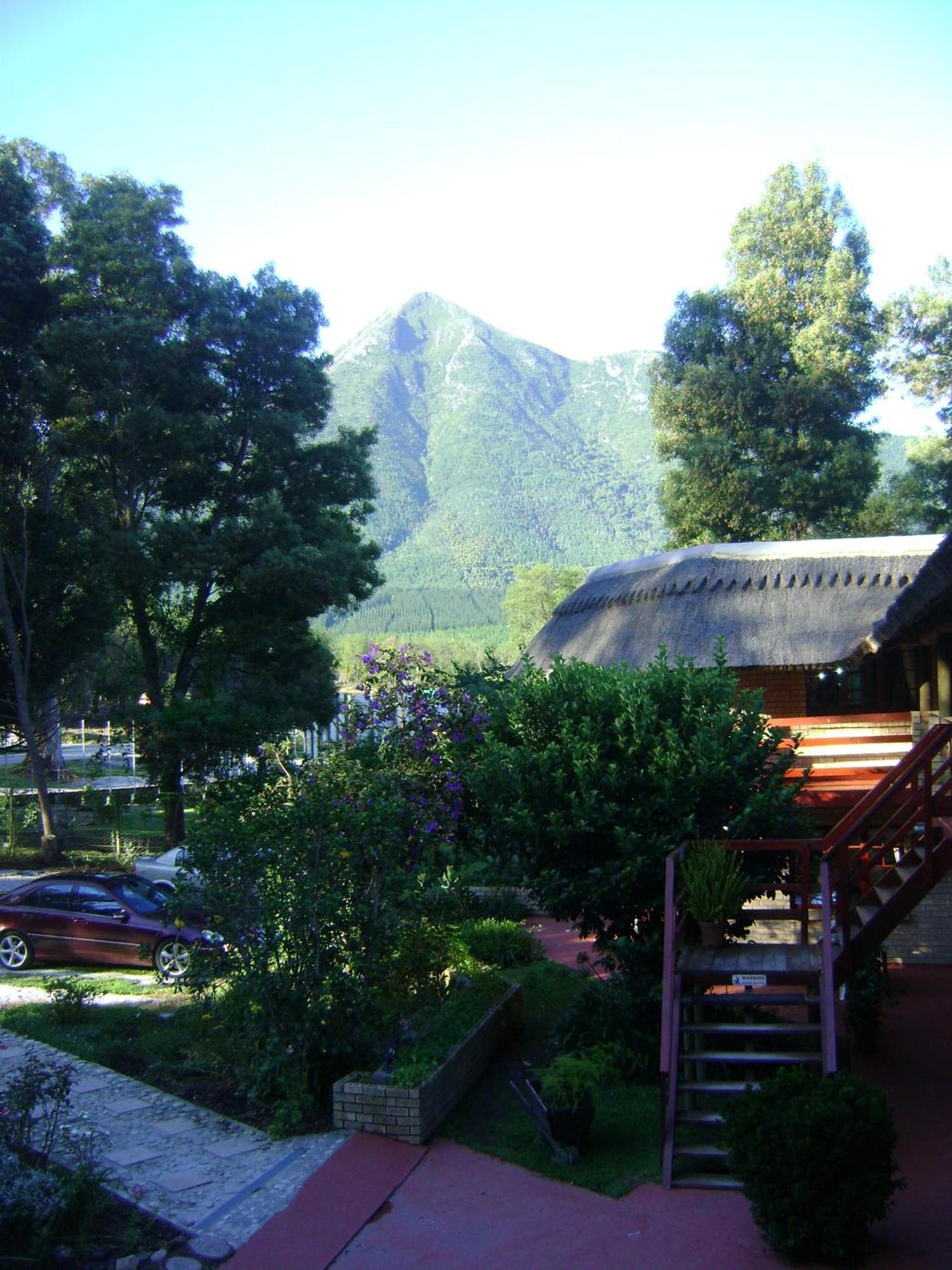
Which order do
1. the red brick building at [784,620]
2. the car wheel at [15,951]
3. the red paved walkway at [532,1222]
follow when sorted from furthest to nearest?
the red brick building at [784,620]
the car wheel at [15,951]
the red paved walkway at [532,1222]

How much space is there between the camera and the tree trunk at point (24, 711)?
23.1 meters

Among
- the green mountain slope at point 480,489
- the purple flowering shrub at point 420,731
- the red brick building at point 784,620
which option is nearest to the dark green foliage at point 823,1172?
the purple flowering shrub at point 420,731

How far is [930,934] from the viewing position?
13984 mm

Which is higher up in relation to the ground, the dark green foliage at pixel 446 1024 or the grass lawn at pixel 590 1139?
the dark green foliage at pixel 446 1024

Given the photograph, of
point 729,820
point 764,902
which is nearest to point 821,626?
point 764,902

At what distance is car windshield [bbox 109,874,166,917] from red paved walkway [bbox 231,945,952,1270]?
697 centimetres

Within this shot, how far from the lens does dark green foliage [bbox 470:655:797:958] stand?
9570 mm

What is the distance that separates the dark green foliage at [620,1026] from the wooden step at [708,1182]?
2188 mm

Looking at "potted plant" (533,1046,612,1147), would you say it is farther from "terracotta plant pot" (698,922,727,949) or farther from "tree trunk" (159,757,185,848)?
"tree trunk" (159,757,185,848)

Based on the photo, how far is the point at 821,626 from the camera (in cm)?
1766

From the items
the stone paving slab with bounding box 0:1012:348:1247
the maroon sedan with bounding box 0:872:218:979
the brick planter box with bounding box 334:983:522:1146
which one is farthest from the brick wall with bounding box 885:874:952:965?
the maroon sedan with bounding box 0:872:218:979

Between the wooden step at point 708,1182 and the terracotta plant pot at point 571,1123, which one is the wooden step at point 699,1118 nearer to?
the wooden step at point 708,1182

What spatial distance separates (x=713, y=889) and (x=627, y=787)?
120cm

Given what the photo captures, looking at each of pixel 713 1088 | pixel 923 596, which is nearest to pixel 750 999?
pixel 713 1088
